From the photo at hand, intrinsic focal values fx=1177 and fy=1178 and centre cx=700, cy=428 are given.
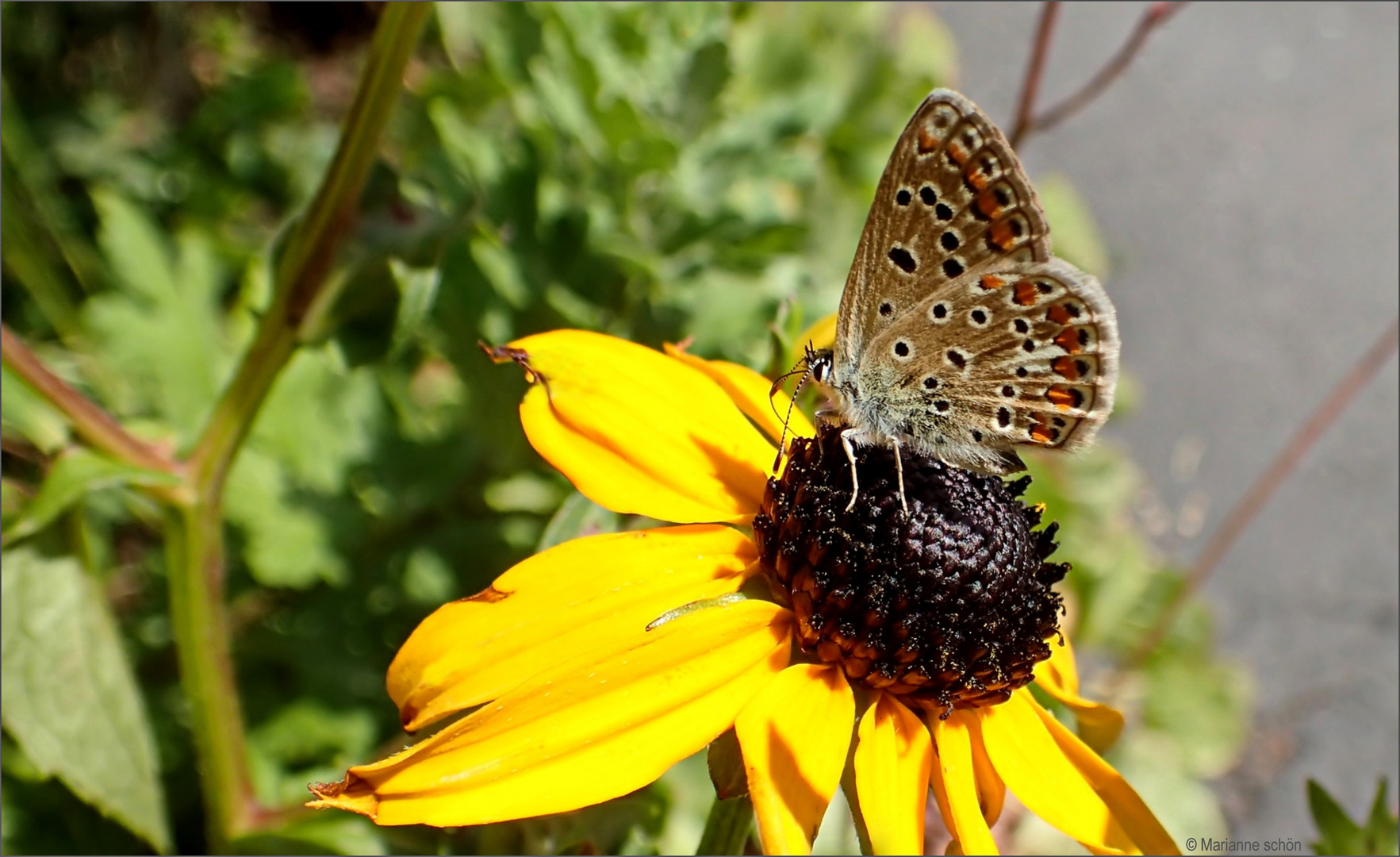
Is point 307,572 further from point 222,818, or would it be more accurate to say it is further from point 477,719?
point 477,719

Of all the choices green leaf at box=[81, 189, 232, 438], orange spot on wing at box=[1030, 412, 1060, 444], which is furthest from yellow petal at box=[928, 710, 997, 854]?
green leaf at box=[81, 189, 232, 438]

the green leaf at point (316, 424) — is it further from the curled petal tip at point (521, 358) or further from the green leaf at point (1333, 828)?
the green leaf at point (1333, 828)

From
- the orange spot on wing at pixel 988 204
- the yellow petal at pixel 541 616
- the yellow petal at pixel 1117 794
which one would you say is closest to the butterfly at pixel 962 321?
the orange spot on wing at pixel 988 204

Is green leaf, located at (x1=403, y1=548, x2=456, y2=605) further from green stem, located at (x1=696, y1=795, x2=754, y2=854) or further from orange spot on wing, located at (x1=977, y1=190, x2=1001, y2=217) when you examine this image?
orange spot on wing, located at (x1=977, y1=190, x2=1001, y2=217)

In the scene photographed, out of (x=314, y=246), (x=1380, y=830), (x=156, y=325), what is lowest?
(x=1380, y=830)

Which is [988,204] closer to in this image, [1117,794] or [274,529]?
[1117,794]

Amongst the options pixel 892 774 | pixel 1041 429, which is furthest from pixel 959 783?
pixel 1041 429
